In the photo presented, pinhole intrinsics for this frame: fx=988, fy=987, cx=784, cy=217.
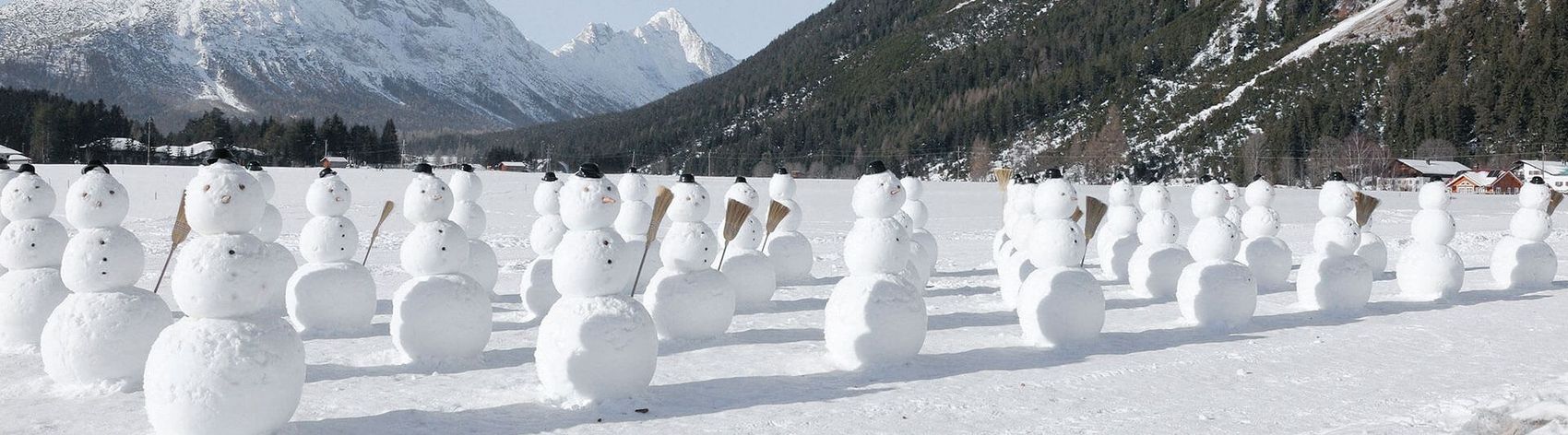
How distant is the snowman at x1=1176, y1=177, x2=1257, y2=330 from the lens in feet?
28.7

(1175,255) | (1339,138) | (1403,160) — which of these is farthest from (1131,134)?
(1175,255)

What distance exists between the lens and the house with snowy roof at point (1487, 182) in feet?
192

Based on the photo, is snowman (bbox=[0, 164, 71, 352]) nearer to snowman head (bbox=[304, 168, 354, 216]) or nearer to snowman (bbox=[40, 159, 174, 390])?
snowman (bbox=[40, 159, 174, 390])

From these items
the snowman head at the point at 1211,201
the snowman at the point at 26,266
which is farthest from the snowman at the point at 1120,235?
the snowman at the point at 26,266

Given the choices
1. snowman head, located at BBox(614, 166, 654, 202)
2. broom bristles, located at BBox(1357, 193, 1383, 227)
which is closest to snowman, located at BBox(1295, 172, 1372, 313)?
broom bristles, located at BBox(1357, 193, 1383, 227)

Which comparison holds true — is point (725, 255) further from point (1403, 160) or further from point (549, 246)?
point (1403, 160)

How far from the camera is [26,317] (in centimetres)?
709

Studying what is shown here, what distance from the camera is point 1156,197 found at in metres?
11.8

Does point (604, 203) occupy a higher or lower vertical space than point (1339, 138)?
lower

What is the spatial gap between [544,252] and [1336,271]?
26.3 ft

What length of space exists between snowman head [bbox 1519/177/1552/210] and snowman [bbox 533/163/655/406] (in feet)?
36.7

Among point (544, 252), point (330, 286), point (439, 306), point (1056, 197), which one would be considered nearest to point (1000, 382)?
point (1056, 197)

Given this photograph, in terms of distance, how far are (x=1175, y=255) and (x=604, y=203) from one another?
7.37 metres

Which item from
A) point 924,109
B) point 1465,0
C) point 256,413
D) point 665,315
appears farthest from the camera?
point 924,109
